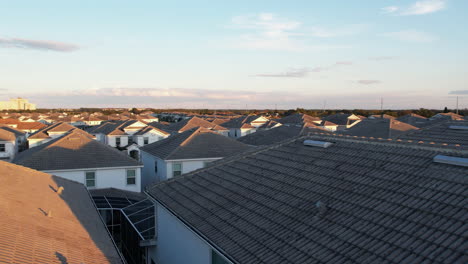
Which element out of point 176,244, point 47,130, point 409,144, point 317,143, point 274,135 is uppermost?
point 409,144

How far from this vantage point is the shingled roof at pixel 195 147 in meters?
27.8

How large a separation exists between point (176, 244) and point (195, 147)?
16.5 metres

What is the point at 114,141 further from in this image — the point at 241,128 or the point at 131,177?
the point at 131,177

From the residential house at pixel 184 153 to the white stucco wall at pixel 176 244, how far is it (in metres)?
12.5

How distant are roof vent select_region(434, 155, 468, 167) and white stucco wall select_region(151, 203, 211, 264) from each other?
623 cm

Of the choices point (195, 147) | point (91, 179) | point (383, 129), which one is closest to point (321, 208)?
point (91, 179)

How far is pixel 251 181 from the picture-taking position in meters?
12.1

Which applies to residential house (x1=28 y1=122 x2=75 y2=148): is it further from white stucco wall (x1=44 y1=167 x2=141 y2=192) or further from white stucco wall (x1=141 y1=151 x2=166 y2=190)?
white stucco wall (x1=44 y1=167 x2=141 y2=192)

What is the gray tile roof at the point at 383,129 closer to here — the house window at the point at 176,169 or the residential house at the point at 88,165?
the house window at the point at 176,169

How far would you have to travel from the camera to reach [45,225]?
11578mm

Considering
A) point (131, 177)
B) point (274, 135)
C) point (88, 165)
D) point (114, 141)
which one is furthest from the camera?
point (114, 141)

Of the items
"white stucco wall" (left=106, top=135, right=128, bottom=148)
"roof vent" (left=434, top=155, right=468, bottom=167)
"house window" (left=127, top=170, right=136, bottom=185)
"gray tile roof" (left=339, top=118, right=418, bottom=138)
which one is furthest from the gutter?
"white stucco wall" (left=106, top=135, right=128, bottom=148)

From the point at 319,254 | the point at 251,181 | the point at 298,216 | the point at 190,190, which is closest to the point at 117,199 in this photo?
the point at 190,190

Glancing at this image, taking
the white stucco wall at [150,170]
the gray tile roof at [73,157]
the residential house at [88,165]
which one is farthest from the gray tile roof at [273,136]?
the gray tile roof at [73,157]
